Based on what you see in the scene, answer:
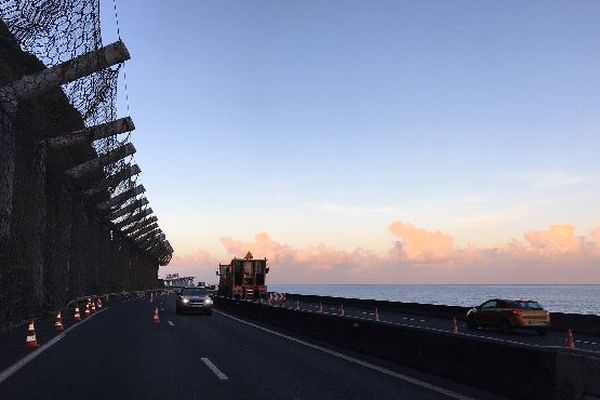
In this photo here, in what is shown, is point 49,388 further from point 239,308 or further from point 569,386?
point 239,308

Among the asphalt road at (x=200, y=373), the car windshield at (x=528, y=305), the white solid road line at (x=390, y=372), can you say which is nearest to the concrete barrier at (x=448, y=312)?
the car windshield at (x=528, y=305)

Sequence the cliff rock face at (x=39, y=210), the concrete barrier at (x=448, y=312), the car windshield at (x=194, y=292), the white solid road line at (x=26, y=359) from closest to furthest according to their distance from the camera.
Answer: the white solid road line at (x=26, y=359), the cliff rock face at (x=39, y=210), the concrete barrier at (x=448, y=312), the car windshield at (x=194, y=292)

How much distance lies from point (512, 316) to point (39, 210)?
19.9 metres

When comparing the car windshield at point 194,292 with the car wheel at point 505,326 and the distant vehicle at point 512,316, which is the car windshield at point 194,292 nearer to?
the distant vehicle at point 512,316

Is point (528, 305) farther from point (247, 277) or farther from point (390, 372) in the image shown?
point (247, 277)

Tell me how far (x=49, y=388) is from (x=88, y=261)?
140 feet

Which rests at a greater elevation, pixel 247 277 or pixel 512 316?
pixel 247 277

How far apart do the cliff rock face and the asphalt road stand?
663 cm

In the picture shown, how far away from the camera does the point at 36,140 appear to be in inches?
1033

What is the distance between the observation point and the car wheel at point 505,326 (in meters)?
24.8

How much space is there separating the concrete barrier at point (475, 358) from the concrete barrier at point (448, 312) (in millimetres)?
12888

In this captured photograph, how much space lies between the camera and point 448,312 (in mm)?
35469

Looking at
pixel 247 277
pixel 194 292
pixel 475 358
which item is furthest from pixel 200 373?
pixel 247 277

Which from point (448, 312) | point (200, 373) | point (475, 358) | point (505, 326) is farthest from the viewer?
point (448, 312)
